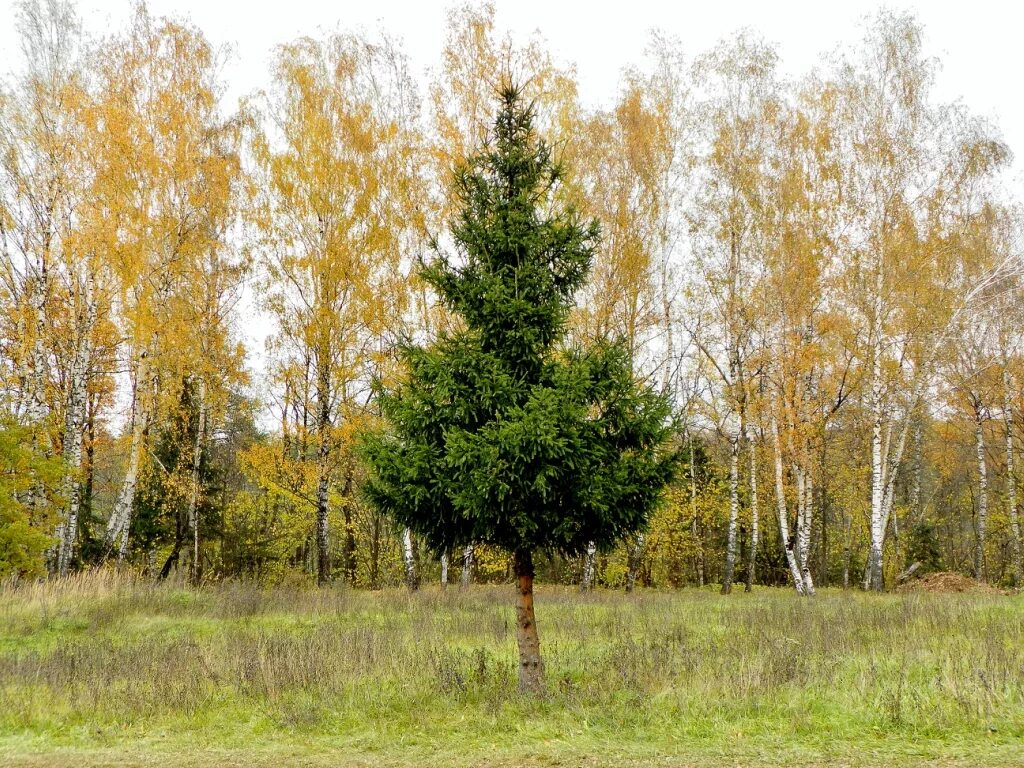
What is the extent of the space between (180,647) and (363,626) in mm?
3080

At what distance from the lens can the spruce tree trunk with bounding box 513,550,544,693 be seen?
26.5 feet

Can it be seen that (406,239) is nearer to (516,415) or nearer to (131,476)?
(131,476)

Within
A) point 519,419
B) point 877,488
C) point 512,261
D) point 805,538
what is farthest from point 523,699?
point 877,488

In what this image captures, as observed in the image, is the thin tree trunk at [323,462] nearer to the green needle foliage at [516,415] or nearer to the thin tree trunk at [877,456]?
the green needle foliage at [516,415]

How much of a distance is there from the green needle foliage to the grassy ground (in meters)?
1.86

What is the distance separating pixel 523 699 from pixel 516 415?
3.25 metres

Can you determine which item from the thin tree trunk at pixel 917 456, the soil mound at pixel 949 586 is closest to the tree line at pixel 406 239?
the soil mound at pixel 949 586

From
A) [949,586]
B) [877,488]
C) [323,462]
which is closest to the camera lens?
[323,462]

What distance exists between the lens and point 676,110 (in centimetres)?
1988

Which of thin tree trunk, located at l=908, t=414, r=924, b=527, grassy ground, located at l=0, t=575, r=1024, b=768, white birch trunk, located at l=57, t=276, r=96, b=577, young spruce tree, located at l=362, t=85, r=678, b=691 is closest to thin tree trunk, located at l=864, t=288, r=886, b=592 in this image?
grassy ground, located at l=0, t=575, r=1024, b=768

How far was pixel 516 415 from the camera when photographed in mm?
7418

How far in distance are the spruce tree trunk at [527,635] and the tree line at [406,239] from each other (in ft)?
26.2

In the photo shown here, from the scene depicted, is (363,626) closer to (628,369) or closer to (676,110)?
(628,369)

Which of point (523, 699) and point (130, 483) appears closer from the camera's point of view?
point (523, 699)
